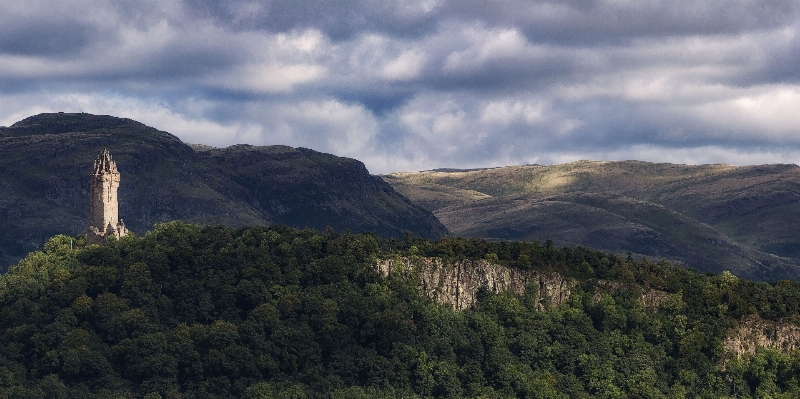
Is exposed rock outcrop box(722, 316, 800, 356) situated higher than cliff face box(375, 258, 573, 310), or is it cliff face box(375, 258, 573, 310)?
cliff face box(375, 258, 573, 310)

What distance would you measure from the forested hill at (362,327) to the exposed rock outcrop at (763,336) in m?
0.19

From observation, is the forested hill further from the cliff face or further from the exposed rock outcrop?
the cliff face

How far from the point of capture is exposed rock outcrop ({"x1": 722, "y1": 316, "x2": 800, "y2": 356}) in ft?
584

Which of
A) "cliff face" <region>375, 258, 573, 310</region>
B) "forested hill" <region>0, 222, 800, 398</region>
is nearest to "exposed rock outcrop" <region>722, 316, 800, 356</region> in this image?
"forested hill" <region>0, 222, 800, 398</region>

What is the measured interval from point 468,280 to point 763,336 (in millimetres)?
40126

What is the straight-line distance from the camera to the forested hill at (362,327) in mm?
164750

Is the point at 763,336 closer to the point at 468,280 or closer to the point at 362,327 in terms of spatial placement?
the point at 468,280

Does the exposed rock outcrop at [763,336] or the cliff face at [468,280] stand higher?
the cliff face at [468,280]

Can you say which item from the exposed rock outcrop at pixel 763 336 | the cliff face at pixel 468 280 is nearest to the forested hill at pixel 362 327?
the exposed rock outcrop at pixel 763 336

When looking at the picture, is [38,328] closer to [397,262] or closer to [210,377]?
[210,377]

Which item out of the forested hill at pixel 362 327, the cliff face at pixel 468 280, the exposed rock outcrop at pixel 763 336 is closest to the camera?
the forested hill at pixel 362 327

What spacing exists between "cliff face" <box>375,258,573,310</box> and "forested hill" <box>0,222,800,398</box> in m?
0.86

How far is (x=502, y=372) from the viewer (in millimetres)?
168250

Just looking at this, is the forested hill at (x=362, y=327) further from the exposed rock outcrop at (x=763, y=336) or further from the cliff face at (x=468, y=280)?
the cliff face at (x=468, y=280)
